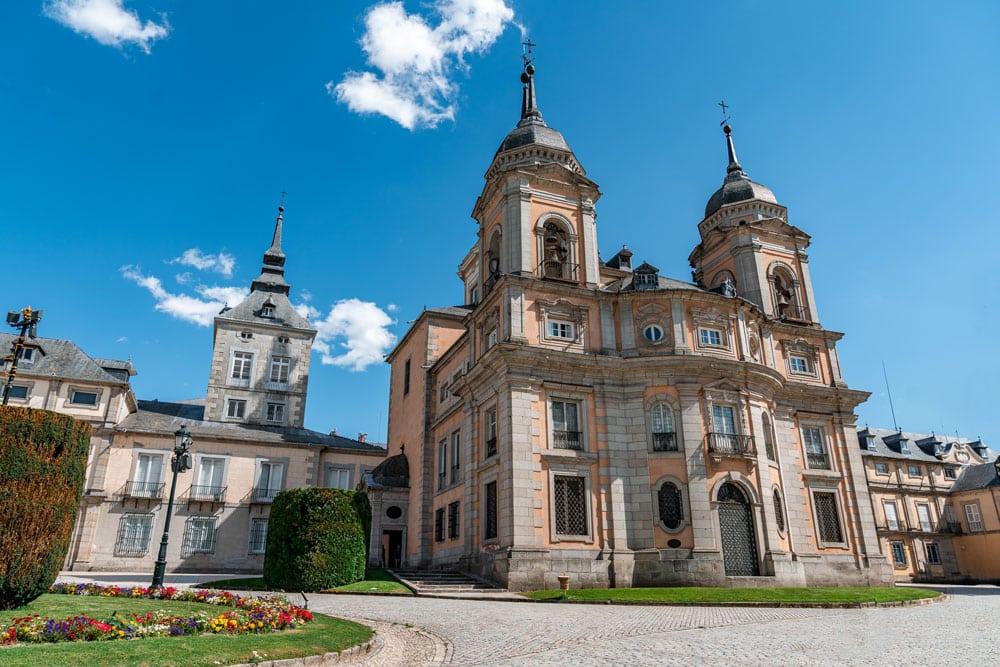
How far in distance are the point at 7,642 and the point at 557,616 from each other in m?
10.5

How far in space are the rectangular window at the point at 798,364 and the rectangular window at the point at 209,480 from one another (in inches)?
1208

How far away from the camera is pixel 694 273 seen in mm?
39094

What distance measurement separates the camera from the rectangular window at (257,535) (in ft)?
120

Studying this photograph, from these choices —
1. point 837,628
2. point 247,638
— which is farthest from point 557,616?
point 247,638

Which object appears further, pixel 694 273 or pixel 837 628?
pixel 694 273

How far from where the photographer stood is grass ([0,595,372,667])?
773 centimetres

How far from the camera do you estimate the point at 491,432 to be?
2783cm

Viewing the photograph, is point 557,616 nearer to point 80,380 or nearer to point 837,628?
point 837,628

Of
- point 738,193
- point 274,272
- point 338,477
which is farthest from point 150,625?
point 274,272

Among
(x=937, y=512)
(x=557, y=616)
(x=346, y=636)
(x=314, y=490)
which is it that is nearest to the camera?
(x=346, y=636)

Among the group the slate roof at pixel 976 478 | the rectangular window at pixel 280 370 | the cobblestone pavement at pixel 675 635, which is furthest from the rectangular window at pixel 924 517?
the rectangular window at pixel 280 370

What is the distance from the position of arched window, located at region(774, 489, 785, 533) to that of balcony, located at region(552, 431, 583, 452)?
870 cm

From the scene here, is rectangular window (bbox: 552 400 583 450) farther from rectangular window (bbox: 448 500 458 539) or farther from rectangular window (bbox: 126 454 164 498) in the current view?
rectangular window (bbox: 126 454 164 498)

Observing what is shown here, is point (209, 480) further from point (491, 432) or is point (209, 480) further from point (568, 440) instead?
point (568, 440)
